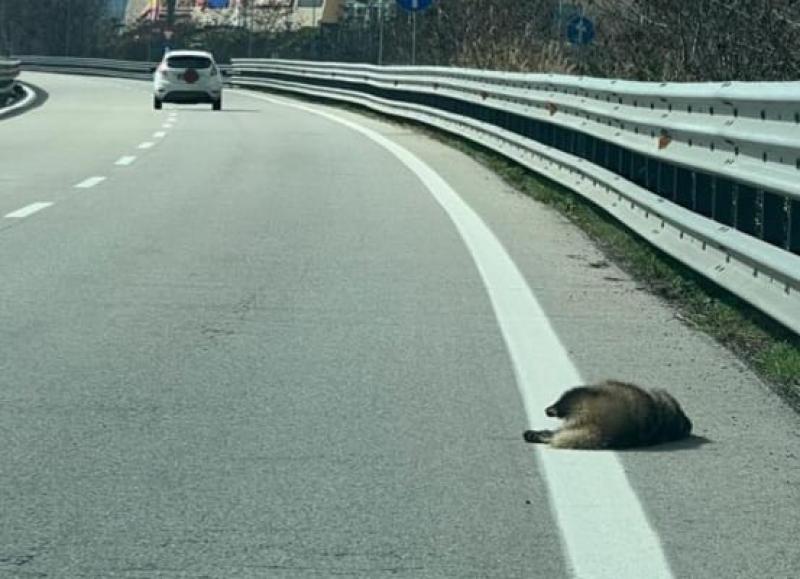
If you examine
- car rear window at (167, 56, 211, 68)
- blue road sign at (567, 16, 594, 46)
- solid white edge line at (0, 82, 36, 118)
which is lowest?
solid white edge line at (0, 82, 36, 118)

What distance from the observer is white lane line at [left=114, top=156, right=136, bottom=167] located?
20.3 meters

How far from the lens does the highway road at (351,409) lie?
186 inches

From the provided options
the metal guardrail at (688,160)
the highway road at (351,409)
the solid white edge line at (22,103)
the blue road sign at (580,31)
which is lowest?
the highway road at (351,409)

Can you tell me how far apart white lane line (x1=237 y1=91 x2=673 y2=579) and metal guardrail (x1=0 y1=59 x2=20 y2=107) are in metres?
33.6

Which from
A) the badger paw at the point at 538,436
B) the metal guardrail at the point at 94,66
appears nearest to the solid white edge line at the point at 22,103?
the metal guardrail at the point at 94,66

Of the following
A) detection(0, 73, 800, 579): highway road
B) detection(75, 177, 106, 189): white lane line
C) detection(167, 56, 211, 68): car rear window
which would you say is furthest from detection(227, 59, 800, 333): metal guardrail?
detection(167, 56, 211, 68): car rear window

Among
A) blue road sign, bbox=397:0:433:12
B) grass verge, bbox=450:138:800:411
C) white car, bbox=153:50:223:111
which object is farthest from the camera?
white car, bbox=153:50:223:111

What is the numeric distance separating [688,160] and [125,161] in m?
11.9

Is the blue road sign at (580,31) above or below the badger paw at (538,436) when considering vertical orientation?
above

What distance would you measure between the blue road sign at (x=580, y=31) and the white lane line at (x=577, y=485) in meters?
22.8

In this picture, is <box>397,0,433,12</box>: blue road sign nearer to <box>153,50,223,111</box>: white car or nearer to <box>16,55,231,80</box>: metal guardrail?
<box>153,50,223,111</box>: white car

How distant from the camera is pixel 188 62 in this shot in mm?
42250

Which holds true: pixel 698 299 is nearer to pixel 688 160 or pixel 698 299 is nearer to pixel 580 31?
pixel 688 160

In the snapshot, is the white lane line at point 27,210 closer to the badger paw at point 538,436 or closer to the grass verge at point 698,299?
the grass verge at point 698,299
